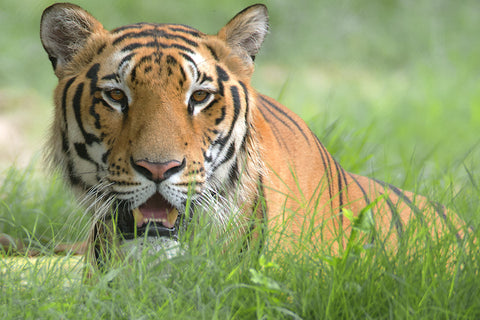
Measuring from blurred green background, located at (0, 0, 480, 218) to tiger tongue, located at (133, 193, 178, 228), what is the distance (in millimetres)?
2807

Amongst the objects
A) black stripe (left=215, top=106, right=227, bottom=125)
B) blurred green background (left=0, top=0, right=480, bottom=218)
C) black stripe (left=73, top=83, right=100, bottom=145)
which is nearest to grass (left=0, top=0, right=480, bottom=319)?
blurred green background (left=0, top=0, right=480, bottom=218)

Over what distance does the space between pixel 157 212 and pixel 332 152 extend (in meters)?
1.53

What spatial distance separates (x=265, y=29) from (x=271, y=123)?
1.07ft

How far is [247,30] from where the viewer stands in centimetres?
242

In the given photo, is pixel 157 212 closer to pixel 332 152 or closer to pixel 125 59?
pixel 125 59

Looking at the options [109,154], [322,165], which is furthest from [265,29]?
[109,154]

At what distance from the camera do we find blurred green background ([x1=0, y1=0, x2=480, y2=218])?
5836 mm

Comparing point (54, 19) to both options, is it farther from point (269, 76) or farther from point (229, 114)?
point (269, 76)

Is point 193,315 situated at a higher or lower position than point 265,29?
lower

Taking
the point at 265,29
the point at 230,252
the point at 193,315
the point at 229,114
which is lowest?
the point at 193,315

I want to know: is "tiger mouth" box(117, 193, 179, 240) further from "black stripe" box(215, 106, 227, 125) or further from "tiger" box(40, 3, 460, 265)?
"black stripe" box(215, 106, 227, 125)

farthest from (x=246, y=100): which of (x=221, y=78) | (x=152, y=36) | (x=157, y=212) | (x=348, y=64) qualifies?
(x=348, y=64)

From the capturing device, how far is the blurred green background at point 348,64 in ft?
19.1

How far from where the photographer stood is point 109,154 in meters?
2.22
